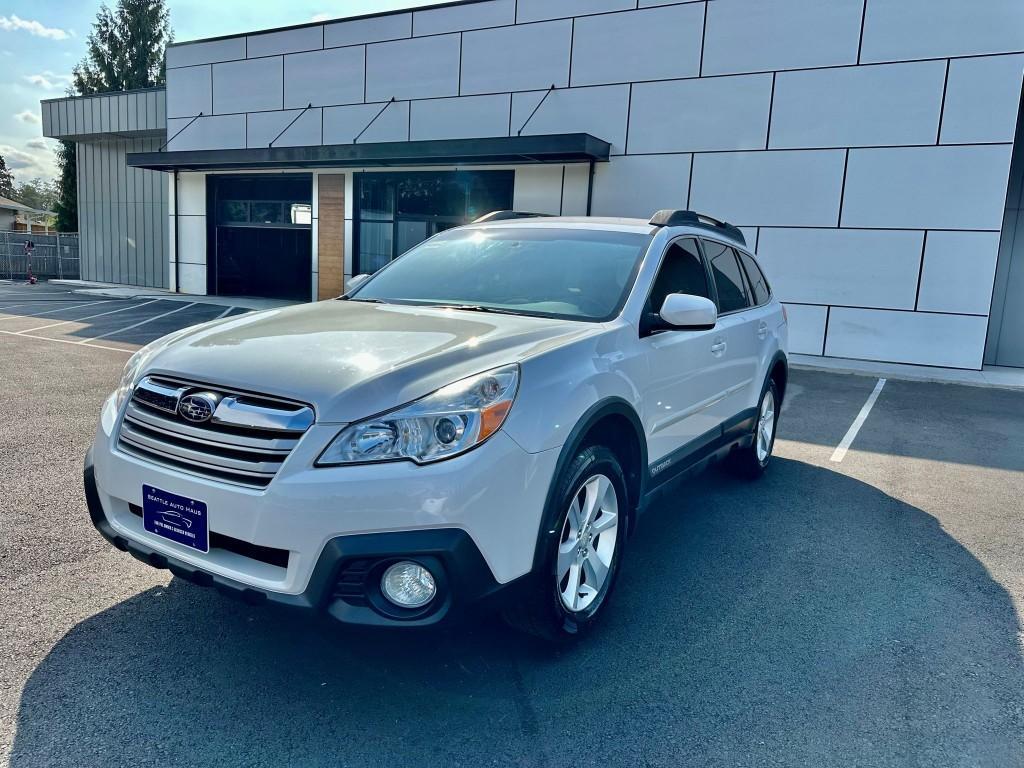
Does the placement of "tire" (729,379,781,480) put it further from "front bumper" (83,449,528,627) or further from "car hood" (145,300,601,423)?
"front bumper" (83,449,528,627)

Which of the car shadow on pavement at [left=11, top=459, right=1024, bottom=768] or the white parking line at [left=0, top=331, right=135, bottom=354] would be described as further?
the white parking line at [left=0, top=331, right=135, bottom=354]

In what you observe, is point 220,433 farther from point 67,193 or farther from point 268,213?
point 67,193

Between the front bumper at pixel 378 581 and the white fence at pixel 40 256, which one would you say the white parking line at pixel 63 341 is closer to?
the front bumper at pixel 378 581

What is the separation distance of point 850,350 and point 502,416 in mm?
12116

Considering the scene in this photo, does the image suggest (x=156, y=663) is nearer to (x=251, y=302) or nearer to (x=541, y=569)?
(x=541, y=569)

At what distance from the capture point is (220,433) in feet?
8.57

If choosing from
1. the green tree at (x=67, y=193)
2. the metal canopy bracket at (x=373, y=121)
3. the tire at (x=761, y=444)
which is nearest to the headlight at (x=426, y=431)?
the tire at (x=761, y=444)

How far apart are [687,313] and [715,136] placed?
11265 mm

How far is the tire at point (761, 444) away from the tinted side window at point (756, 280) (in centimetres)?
64

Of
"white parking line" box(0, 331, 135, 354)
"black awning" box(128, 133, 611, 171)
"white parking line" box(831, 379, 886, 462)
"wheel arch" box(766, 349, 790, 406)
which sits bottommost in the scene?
"white parking line" box(0, 331, 135, 354)

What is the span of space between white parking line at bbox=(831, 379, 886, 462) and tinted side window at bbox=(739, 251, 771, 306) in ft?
5.76

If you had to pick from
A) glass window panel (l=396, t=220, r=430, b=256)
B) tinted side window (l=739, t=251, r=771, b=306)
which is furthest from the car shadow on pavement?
glass window panel (l=396, t=220, r=430, b=256)

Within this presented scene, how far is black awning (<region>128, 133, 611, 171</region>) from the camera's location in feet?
45.0

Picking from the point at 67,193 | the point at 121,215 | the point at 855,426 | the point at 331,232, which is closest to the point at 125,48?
the point at 67,193
